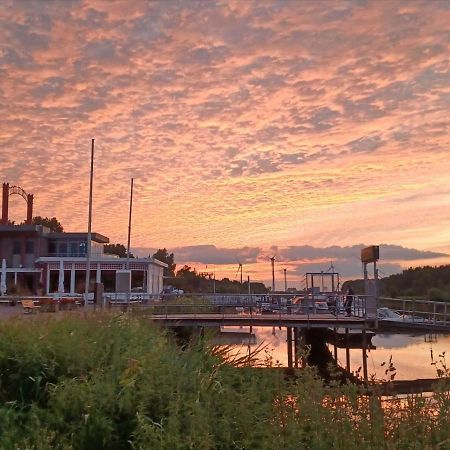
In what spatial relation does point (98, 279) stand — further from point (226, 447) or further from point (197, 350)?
point (226, 447)

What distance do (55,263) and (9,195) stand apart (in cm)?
1329

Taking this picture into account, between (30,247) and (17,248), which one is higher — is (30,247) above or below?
above

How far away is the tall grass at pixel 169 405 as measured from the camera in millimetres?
5754

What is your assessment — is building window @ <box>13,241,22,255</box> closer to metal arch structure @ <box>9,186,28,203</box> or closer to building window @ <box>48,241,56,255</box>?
building window @ <box>48,241,56,255</box>

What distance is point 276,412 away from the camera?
6.54m

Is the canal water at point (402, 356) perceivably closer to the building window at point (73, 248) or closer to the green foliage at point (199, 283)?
the building window at point (73, 248)

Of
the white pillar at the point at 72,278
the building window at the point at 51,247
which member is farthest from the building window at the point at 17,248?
the white pillar at the point at 72,278

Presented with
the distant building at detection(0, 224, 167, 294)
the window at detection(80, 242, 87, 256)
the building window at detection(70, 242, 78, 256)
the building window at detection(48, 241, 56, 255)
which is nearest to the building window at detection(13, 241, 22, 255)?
the distant building at detection(0, 224, 167, 294)

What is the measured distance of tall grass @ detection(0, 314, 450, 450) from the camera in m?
5.75

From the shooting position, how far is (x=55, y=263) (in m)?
54.7

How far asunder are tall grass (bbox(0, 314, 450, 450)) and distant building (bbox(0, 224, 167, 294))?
44.4 meters

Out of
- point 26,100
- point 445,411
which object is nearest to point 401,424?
point 445,411

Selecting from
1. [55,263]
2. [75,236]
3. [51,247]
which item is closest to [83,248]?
[75,236]

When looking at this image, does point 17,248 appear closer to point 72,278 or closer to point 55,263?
point 55,263
